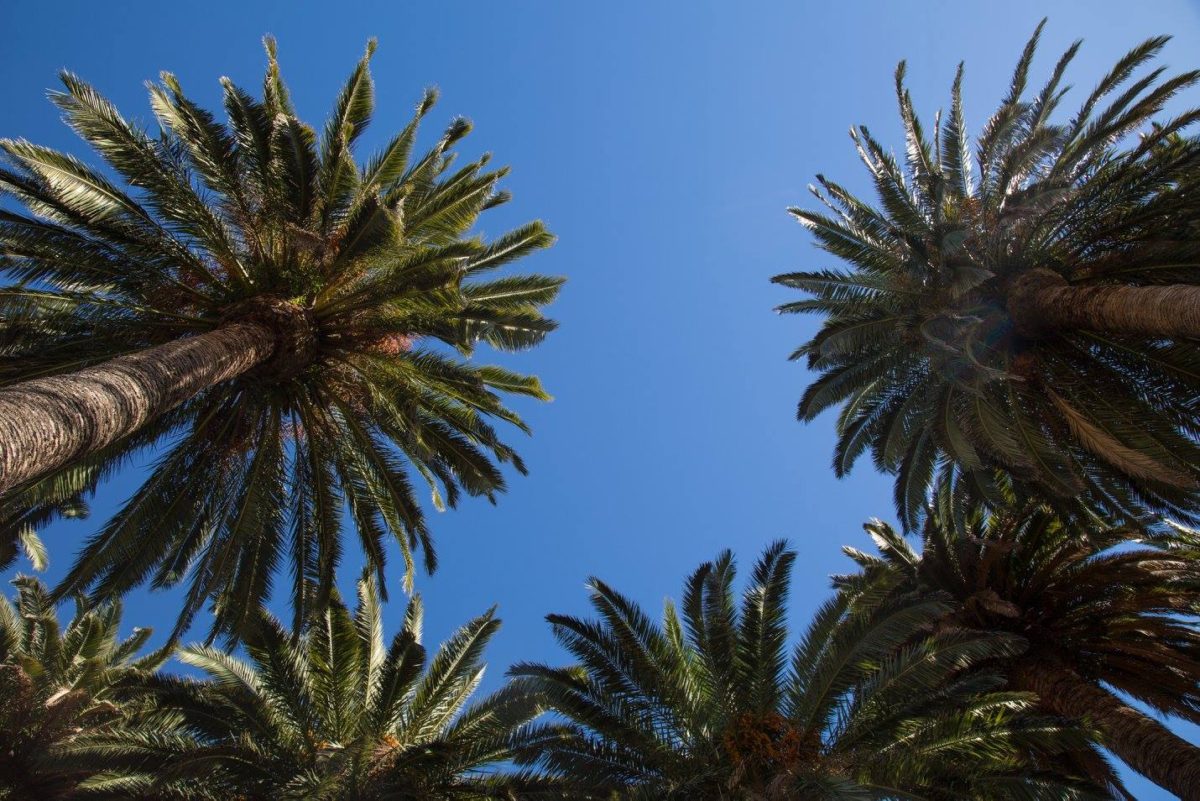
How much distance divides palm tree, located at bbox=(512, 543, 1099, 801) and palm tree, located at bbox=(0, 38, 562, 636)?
352 cm

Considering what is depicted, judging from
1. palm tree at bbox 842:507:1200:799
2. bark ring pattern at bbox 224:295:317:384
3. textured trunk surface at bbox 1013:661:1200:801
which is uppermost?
bark ring pattern at bbox 224:295:317:384

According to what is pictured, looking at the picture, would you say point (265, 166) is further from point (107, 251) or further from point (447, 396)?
point (447, 396)

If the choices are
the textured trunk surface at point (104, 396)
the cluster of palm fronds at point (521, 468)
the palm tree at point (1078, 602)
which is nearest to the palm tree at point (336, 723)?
the cluster of palm fronds at point (521, 468)

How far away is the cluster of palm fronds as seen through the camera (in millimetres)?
8898

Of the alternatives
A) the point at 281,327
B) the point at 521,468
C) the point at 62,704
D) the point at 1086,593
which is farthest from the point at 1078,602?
the point at 62,704

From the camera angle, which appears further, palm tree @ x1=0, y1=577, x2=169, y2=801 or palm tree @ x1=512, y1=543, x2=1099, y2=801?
palm tree @ x1=0, y1=577, x2=169, y2=801

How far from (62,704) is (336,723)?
511 centimetres

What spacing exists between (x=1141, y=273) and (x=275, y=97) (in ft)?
38.8

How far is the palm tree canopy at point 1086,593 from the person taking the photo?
11.4m

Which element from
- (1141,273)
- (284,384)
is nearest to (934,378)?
(1141,273)

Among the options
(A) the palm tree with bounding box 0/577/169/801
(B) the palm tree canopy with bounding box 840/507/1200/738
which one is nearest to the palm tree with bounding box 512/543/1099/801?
(B) the palm tree canopy with bounding box 840/507/1200/738

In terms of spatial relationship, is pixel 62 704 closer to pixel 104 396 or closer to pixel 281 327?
pixel 281 327

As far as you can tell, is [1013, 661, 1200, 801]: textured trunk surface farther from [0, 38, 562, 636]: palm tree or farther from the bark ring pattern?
the bark ring pattern

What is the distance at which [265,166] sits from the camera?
9844 mm
